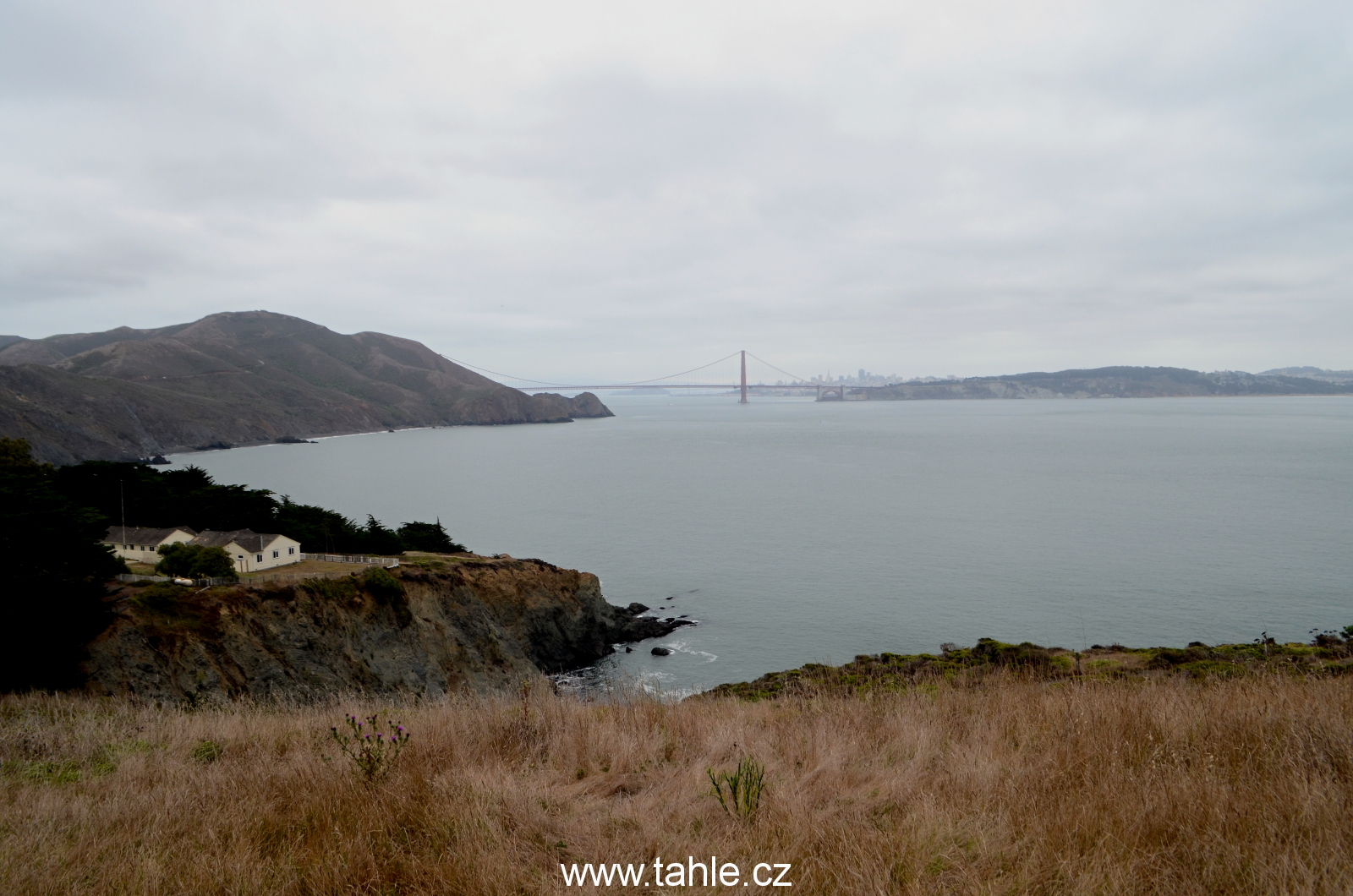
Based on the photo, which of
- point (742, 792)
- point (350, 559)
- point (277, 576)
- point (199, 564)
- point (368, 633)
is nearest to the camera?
point (742, 792)

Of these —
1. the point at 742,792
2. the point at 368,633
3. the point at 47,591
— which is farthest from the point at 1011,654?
the point at 47,591

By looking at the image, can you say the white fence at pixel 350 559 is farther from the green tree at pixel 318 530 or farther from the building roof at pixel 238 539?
the building roof at pixel 238 539

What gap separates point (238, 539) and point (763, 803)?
93.1ft

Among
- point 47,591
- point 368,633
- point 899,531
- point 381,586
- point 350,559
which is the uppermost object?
point 47,591

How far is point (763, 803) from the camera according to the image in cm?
375

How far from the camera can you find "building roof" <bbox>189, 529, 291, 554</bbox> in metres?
26.3

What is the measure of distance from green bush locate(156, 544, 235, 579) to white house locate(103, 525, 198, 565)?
3.47 meters

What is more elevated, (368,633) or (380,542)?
(380,542)

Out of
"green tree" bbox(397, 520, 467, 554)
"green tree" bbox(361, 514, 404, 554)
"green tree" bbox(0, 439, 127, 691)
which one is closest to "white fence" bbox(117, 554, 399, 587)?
"green tree" bbox(0, 439, 127, 691)

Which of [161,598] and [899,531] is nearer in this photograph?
[161,598]

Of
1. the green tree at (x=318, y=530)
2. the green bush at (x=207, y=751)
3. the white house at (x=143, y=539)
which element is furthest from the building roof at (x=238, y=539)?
the green bush at (x=207, y=751)

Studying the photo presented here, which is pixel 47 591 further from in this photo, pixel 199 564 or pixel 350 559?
pixel 350 559

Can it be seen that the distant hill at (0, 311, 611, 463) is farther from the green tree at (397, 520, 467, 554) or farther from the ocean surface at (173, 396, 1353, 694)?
the green tree at (397, 520, 467, 554)

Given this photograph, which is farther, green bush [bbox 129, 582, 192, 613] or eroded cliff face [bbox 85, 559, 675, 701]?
green bush [bbox 129, 582, 192, 613]
